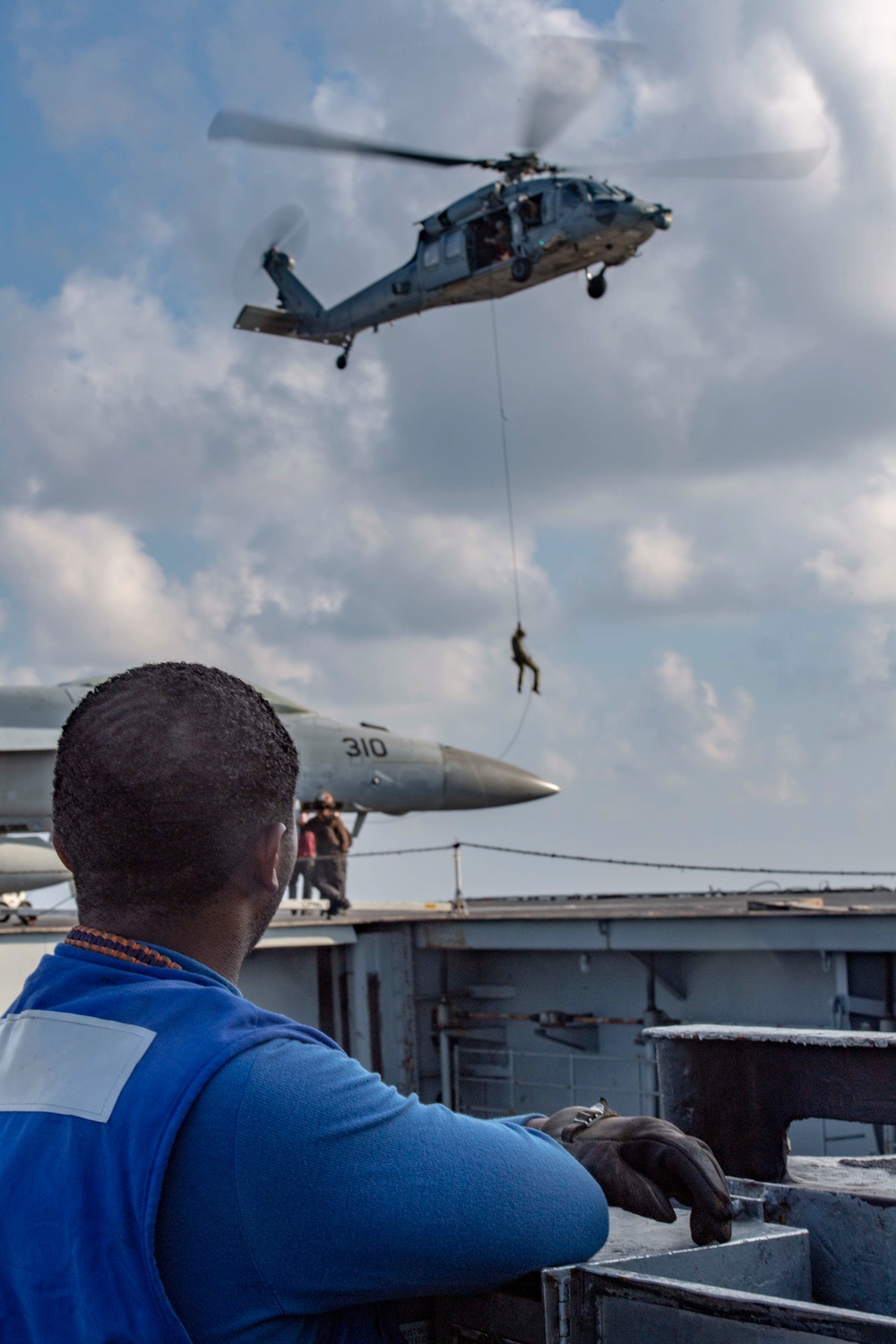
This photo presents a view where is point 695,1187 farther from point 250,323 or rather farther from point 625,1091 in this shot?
point 250,323

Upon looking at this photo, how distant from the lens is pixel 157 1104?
4.89ft

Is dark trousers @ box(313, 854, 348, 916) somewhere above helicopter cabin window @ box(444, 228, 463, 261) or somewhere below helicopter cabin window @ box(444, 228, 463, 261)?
below

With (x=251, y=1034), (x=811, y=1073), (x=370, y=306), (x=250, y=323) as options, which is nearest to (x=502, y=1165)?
(x=251, y=1034)

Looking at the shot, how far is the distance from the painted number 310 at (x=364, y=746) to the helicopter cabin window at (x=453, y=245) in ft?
28.1

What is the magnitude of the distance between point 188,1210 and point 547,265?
21.0m

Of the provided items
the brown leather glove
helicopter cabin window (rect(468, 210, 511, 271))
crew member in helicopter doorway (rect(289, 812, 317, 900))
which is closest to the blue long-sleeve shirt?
the brown leather glove

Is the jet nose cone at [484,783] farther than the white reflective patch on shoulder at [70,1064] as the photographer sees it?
Yes

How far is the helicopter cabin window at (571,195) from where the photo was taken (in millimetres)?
20078

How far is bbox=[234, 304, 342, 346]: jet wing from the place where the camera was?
94.3ft

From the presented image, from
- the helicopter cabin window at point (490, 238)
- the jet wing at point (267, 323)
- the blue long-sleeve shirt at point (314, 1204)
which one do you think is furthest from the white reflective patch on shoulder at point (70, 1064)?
the jet wing at point (267, 323)

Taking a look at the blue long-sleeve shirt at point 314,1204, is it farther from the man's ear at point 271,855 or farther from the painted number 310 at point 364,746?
the painted number 310 at point 364,746

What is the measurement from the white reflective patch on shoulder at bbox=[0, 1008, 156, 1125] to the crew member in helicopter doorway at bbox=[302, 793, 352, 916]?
15330 millimetres

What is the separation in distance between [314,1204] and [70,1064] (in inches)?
13.8

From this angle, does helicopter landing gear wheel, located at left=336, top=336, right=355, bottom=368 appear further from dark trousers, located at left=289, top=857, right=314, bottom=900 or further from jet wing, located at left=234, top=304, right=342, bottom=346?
dark trousers, located at left=289, top=857, right=314, bottom=900
